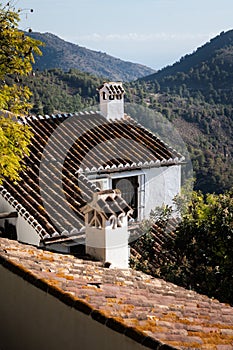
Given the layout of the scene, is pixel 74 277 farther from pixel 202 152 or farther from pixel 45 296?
pixel 202 152

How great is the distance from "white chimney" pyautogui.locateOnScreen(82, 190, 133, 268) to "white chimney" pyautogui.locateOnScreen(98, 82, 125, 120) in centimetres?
702

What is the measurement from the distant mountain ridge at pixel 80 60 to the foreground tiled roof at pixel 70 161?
3759 cm

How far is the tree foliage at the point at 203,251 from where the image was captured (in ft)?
37.3

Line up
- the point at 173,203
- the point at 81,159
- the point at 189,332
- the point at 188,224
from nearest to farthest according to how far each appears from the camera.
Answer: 1. the point at 189,332
2. the point at 188,224
3. the point at 81,159
4. the point at 173,203

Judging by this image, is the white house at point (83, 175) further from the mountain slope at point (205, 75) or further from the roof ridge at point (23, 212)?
the mountain slope at point (205, 75)

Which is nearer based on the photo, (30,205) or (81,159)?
(30,205)

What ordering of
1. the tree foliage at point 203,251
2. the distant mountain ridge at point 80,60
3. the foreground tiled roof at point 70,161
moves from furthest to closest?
the distant mountain ridge at point 80,60 → the tree foliage at point 203,251 → the foreground tiled roof at point 70,161

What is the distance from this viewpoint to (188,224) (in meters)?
12.7

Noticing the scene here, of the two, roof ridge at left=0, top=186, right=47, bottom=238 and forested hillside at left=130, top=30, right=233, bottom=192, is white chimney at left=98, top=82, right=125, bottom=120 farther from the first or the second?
forested hillside at left=130, top=30, right=233, bottom=192

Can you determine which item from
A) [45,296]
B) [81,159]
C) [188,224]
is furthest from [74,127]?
[45,296]

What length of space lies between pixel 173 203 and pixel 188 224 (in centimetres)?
199

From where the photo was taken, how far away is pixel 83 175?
12.9 metres

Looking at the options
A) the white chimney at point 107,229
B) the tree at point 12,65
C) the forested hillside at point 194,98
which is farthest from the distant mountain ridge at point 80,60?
the white chimney at point 107,229

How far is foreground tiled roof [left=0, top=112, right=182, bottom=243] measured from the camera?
10773 millimetres
